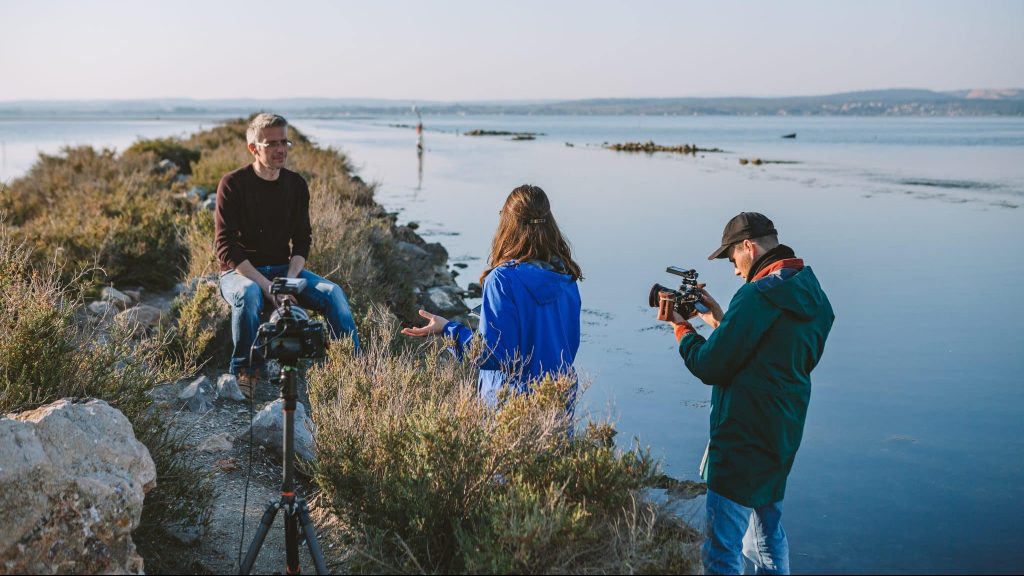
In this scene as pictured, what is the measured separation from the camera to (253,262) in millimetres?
5984

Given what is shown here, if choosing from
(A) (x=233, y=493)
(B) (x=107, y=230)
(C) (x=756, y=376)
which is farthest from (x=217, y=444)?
(B) (x=107, y=230)

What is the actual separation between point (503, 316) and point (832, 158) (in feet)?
125

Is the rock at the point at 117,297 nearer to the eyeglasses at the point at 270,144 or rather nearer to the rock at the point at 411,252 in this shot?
the eyeglasses at the point at 270,144

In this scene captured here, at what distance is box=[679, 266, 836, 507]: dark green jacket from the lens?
3268 mm

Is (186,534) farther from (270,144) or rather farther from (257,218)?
(270,144)

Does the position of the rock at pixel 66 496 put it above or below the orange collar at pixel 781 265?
below

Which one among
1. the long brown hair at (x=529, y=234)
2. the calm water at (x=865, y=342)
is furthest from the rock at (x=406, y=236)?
the long brown hair at (x=529, y=234)

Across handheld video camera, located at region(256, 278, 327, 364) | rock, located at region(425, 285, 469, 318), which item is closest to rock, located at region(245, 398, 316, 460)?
handheld video camera, located at region(256, 278, 327, 364)

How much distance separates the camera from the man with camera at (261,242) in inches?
224

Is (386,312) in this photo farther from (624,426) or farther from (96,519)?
(96,519)

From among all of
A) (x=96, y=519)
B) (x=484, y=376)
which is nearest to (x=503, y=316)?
(x=484, y=376)

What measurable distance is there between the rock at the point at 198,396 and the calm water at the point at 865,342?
249 cm

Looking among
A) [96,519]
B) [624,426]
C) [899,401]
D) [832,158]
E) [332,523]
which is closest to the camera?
[96,519]

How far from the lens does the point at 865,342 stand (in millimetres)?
9391
